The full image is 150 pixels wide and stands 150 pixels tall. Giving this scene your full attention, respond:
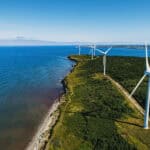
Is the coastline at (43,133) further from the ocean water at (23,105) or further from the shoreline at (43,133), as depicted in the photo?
the ocean water at (23,105)

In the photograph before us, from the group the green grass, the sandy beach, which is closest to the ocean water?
the sandy beach

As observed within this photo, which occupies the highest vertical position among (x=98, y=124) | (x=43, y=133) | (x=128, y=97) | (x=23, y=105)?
(x=128, y=97)

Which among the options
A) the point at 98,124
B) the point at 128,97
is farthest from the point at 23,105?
the point at 128,97

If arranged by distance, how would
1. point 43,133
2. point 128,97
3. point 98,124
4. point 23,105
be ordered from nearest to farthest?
point 43,133
point 98,124
point 128,97
point 23,105

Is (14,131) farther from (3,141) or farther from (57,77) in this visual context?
(57,77)

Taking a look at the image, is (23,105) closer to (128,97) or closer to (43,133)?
(43,133)

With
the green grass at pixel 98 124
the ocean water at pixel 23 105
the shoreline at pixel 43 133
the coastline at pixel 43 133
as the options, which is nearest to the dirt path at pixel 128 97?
the green grass at pixel 98 124

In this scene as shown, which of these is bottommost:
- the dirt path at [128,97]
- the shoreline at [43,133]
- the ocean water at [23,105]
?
the ocean water at [23,105]

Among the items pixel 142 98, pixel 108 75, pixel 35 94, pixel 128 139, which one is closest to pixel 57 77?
pixel 108 75

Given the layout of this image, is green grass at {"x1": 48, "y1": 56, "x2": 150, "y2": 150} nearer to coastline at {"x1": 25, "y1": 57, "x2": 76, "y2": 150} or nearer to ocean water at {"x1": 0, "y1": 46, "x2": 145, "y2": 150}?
coastline at {"x1": 25, "y1": 57, "x2": 76, "y2": 150}
